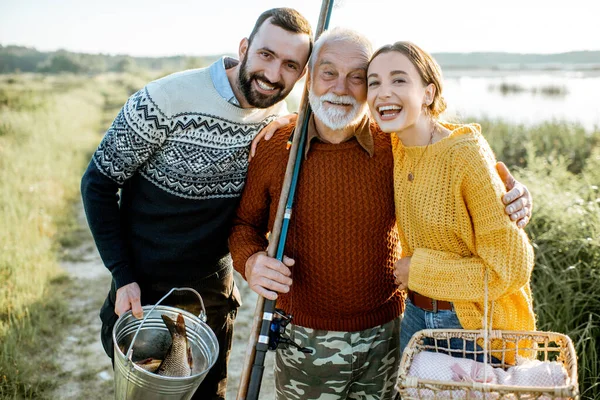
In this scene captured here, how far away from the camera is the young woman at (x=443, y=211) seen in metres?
2.22

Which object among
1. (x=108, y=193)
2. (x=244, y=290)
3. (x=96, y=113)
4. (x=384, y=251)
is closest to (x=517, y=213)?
(x=384, y=251)

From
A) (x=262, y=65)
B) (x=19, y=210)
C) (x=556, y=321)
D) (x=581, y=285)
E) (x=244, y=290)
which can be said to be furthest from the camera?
(x=19, y=210)

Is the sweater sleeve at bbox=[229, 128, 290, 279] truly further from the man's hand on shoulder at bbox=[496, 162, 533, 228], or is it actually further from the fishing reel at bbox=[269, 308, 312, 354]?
the man's hand on shoulder at bbox=[496, 162, 533, 228]

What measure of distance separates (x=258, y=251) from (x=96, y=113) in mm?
21960

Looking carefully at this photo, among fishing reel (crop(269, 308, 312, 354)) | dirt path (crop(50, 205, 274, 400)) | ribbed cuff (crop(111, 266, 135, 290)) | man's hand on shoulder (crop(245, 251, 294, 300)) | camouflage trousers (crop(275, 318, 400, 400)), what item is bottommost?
dirt path (crop(50, 205, 274, 400))

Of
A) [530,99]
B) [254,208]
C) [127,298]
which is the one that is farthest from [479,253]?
[530,99]

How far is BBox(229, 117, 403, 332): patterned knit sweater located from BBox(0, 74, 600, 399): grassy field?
1772 mm

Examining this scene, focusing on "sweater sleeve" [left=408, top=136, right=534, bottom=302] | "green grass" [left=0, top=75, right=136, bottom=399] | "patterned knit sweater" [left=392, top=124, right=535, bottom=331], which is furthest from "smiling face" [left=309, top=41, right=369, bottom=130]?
"green grass" [left=0, top=75, right=136, bottom=399]

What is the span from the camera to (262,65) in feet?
9.43

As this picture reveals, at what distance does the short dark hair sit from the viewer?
9.46 ft

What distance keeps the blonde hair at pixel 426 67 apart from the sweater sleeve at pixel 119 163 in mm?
1105

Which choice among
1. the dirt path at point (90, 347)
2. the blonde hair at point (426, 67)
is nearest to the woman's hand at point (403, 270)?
the blonde hair at point (426, 67)

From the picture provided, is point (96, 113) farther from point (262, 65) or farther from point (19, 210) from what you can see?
point (262, 65)

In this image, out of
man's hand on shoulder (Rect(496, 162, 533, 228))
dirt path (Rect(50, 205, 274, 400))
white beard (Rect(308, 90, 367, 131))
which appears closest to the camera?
man's hand on shoulder (Rect(496, 162, 533, 228))
